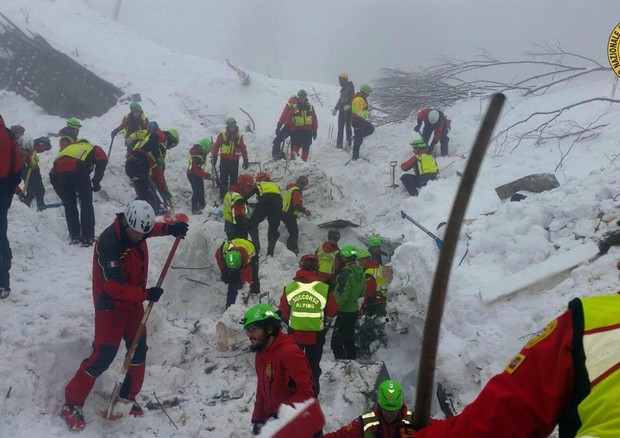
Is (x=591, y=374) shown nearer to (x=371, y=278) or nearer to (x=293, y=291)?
(x=293, y=291)

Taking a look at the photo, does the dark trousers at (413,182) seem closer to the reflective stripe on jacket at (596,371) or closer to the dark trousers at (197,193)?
the dark trousers at (197,193)

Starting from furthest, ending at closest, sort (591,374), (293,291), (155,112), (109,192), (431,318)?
1. (155,112)
2. (109,192)
3. (293,291)
4. (431,318)
5. (591,374)

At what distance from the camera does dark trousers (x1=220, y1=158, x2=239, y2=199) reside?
10.5 meters

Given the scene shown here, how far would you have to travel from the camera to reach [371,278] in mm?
7391

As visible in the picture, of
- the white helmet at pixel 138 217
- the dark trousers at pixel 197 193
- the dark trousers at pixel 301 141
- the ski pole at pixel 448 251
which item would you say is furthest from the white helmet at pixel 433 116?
the ski pole at pixel 448 251

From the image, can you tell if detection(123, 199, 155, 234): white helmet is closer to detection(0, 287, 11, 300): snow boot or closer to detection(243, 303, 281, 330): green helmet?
detection(243, 303, 281, 330): green helmet

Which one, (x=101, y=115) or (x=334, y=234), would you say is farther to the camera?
(x=101, y=115)

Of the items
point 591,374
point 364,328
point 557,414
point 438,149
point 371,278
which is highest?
point 438,149

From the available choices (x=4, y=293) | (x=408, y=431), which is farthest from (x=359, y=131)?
(x=408, y=431)

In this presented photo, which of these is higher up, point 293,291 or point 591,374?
point 591,374

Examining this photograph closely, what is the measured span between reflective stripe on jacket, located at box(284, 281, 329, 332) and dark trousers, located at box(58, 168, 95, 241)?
3.88m

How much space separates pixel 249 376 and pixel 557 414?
17.4 ft

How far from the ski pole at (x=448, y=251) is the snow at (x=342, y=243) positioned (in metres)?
3.81

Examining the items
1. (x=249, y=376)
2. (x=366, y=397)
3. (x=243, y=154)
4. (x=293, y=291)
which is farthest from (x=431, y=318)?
(x=243, y=154)
